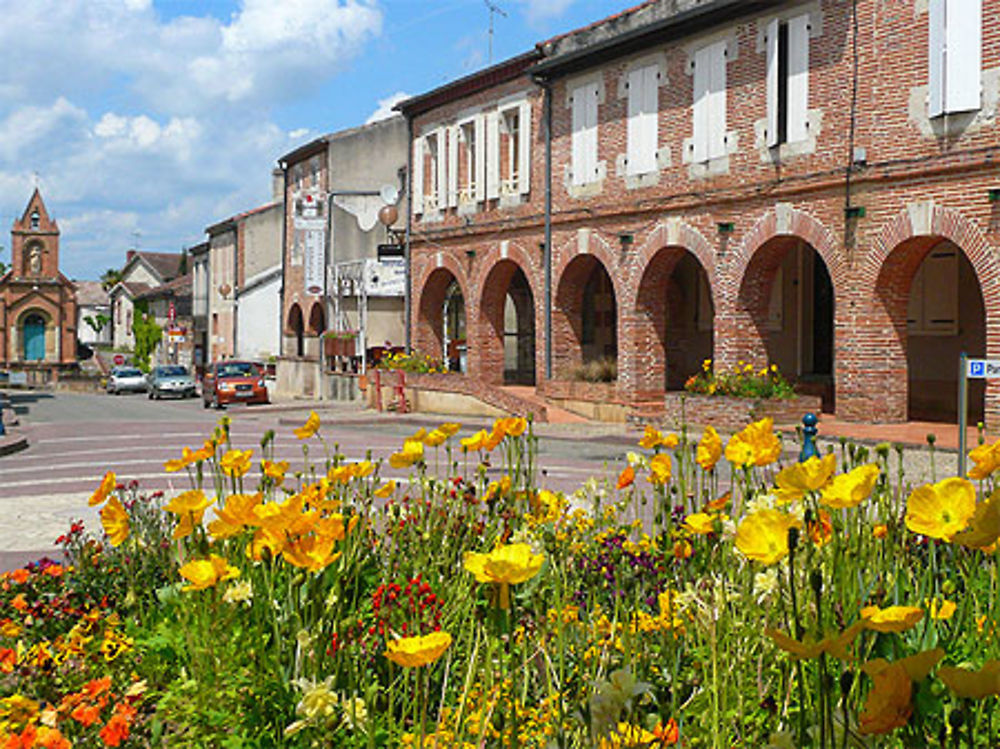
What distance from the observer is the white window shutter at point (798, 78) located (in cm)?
1739

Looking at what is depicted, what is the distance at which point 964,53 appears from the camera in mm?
14812

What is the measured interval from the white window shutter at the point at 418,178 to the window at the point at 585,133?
698 centimetres

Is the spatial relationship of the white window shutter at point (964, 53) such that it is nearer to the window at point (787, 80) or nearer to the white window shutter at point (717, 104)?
the window at point (787, 80)

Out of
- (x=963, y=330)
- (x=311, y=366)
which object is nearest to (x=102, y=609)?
(x=963, y=330)

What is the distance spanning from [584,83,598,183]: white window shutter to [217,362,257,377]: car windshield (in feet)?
50.8

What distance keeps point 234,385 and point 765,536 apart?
103ft

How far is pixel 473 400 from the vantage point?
915 inches

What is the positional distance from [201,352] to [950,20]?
4688 centimetres


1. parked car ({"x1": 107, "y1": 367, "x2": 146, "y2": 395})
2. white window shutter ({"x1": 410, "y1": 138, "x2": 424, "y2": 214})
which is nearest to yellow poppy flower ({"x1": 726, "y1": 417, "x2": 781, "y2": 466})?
white window shutter ({"x1": 410, "y1": 138, "x2": 424, "y2": 214})

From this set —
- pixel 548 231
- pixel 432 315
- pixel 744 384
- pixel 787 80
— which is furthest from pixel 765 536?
pixel 432 315

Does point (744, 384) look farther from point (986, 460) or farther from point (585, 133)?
point (986, 460)

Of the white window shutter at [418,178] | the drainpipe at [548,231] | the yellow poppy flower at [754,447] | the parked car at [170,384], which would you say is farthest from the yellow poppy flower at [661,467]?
the parked car at [170,384]

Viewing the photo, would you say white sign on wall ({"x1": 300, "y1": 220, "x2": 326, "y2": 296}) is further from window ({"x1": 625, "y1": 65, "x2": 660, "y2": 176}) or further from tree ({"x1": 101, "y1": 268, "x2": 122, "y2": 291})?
tree ({"x1": 101, "y1": 268, "x2": 122, "y2": 291})

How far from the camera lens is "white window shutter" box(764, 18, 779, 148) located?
17.9 metres
